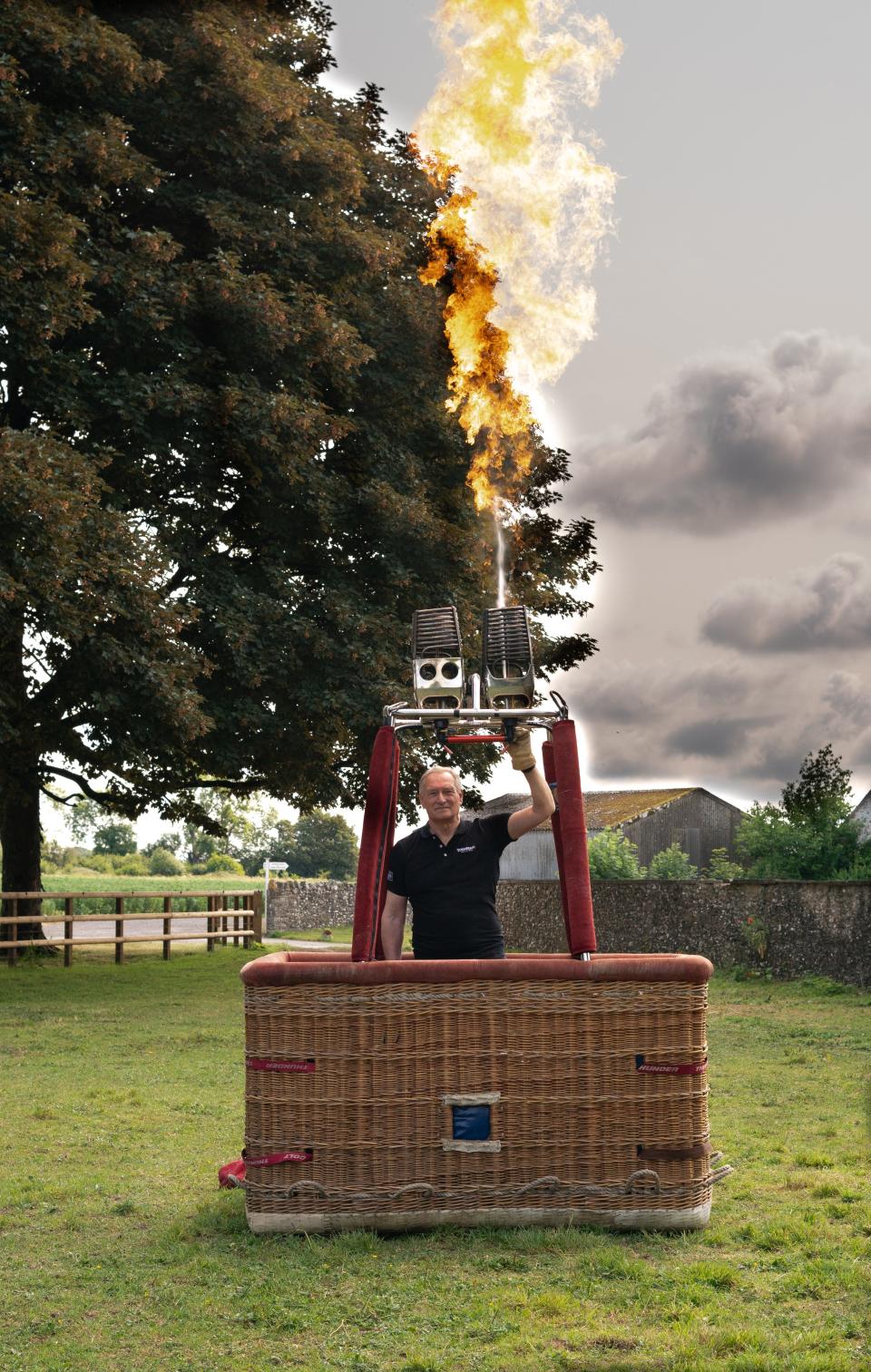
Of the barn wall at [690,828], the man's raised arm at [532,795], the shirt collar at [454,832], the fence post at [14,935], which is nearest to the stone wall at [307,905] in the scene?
the barn wall at [690,828]

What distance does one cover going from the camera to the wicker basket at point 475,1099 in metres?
6.57

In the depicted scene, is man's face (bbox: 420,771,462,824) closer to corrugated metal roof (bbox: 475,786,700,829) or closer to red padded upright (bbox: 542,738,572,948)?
red padded upright (bbox: 542,738,572,948)

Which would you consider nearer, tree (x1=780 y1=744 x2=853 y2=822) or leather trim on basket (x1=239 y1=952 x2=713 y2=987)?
leather trim on basket (x1=239 y1=952 x2=713 y2=987)

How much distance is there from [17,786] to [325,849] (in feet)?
238

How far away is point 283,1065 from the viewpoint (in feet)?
21.7

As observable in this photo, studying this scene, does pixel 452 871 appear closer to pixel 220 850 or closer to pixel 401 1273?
pixel 401 1273

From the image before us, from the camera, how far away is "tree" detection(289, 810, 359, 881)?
93.6 m

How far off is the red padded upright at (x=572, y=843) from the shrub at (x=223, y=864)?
97267 millimetres

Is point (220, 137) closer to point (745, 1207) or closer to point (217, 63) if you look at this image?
point (217, 63)

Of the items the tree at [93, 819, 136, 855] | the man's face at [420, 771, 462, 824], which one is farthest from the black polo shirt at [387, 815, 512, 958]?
the tree at [93, 819, 136, 855]

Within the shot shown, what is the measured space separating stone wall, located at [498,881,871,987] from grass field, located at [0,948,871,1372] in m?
10.3

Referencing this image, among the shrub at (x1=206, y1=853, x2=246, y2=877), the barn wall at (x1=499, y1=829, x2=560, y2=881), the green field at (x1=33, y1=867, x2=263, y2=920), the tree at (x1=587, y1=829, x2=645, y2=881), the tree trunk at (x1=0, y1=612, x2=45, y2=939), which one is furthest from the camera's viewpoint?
the shrub at (x1=206, y1=853, x2=246, y2=877)

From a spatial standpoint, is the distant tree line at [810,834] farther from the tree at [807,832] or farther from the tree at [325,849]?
the tree at [325,849]

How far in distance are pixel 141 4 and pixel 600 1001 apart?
780 inches
